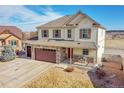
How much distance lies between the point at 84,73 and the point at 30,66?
4976mm

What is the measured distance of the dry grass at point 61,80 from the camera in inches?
351

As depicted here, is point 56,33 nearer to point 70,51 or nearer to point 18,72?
point 70,51

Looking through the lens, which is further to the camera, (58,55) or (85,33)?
(58,55)

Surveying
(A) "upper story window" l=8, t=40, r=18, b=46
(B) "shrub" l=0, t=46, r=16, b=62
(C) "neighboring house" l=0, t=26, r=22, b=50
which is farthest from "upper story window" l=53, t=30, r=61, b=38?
(A) "upper story window" l=8, t=40, r=18, b=46

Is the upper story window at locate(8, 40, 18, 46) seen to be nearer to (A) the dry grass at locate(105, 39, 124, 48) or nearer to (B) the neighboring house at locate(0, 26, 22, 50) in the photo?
(B) the neighboring house at locate(0, 26, 22, 50)

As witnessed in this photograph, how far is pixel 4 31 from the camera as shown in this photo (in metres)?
16.7

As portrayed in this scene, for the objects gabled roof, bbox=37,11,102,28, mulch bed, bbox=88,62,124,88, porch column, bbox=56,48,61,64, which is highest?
gabled roof, bbox=37,11,102,28

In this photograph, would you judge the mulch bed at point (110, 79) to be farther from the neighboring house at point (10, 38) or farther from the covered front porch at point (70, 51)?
the neighboring house at point (10, 38)

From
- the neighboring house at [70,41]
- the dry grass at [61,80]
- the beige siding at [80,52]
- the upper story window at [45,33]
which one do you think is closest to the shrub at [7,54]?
the neighboring house at [70,41]

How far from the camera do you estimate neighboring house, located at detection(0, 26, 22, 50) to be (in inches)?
593

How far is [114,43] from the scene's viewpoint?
1373 cm

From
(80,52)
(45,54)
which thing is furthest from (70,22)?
(45,54)

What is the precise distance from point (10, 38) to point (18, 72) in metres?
→ 7.04
